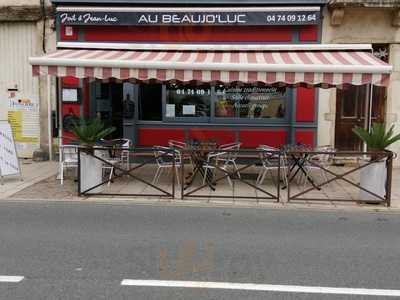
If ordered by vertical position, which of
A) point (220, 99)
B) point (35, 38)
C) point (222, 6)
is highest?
point (222, 6)

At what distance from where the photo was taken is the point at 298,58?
8.91 metres

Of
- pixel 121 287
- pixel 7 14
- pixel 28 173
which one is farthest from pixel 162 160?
pixel 7 14

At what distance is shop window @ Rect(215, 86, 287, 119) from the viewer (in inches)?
477

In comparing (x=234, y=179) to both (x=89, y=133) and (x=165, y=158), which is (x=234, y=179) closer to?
(x=165, y=158)

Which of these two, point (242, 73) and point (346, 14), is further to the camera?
point (346, 14)

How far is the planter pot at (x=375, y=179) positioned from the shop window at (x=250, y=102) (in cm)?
450

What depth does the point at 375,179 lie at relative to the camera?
25.5 ft

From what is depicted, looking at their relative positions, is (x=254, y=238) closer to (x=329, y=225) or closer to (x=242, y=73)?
(x=329, y=225)

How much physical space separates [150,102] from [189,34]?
2010mm

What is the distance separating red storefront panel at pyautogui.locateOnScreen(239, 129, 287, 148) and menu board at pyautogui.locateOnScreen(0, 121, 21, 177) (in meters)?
5.53

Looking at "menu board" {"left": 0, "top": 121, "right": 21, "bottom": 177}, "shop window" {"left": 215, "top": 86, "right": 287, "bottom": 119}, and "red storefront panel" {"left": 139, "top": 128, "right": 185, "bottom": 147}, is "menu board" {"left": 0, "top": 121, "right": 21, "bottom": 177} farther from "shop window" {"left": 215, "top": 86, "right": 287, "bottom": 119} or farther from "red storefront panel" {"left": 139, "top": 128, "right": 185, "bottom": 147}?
"shop window" {"left": 215, "top": 86, "right": 287, "bottom": 119}

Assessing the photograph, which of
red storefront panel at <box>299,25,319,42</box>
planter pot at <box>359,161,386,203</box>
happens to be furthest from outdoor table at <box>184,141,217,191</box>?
red storefront panel at <box>299,25,319,42</box>

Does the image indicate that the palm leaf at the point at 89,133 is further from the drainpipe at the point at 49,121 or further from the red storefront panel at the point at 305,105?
the red storefront panel at the point at 305,105

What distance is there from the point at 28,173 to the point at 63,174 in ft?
3.92
